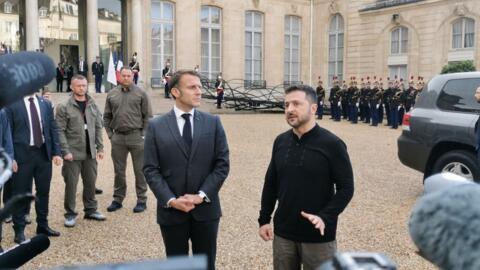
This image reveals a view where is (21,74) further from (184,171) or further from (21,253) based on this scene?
(184,171)

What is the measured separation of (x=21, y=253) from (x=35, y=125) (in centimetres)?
433

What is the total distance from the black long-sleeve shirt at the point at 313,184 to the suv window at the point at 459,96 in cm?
450

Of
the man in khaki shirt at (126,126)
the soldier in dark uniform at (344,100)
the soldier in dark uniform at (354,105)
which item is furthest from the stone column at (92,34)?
the man in khaki shirt at (126,126)

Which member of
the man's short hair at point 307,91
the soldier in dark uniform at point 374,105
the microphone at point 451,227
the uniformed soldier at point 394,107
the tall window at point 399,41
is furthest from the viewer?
the tall window at point 399,41

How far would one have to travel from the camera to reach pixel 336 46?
101 ft

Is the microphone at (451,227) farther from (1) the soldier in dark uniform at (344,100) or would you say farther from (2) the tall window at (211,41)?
(2) the tall window at (211,41)

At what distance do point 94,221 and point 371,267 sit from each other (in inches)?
215

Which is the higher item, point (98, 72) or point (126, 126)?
point (98, 72)

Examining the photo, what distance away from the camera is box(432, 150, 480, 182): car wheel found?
259 inches

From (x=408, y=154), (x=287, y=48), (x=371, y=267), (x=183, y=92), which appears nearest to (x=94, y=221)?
(x=183, y=92)

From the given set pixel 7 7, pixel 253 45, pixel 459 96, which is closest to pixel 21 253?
pixel 459 96

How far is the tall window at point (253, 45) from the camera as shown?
29.6 metres

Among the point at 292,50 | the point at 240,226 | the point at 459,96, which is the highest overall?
the point at 292,50

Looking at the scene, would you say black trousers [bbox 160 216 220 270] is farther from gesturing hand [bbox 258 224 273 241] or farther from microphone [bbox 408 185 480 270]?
microphone [bbox 408 185 480 270]
